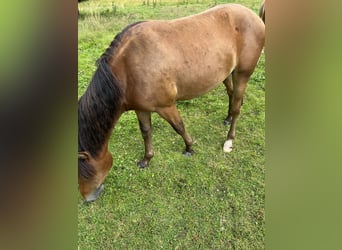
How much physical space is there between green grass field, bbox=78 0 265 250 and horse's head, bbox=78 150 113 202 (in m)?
0.05

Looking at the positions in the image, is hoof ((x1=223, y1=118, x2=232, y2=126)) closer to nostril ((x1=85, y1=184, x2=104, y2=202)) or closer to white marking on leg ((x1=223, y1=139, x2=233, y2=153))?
white marking on leg ((x1=223, y1=139, x2=233, y2=153))

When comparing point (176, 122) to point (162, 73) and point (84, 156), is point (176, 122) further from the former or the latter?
point (84, 156)

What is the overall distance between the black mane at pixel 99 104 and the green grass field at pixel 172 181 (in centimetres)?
5

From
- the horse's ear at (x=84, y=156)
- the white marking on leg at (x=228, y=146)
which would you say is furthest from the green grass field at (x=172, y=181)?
the horse's ear at (x=84, y=156)

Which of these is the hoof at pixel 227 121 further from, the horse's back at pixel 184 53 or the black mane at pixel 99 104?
the black mane at pixel 99 104

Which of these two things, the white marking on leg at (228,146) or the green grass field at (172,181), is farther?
the white marking on leg at (228,146)

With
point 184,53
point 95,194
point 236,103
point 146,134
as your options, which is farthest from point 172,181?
point 184,53

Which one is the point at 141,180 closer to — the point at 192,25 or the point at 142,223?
the point at 142,223

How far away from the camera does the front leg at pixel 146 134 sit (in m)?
1.97

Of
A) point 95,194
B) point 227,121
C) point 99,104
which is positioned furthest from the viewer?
point 227,121

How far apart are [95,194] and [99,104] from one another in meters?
0.53

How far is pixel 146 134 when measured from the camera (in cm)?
200
